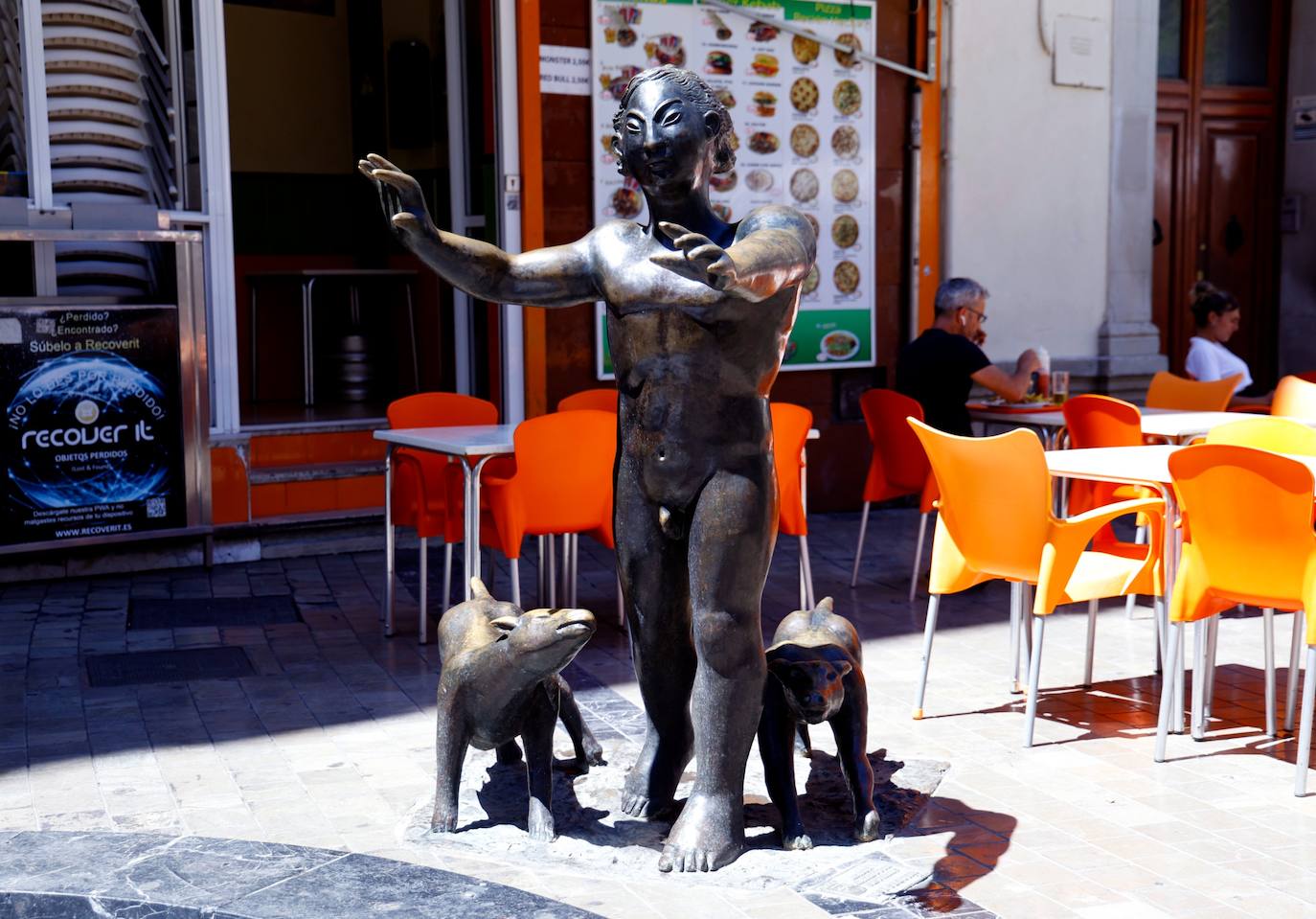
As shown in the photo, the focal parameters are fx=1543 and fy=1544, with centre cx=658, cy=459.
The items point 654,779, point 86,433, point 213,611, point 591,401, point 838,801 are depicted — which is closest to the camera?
point 654,779

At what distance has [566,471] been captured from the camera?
Answer: 6172mm

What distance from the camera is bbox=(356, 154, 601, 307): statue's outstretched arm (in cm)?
355

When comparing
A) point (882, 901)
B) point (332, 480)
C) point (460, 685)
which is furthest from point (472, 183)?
point (882, 901)

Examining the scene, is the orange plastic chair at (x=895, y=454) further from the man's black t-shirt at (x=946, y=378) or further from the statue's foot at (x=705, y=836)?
the statue's foot at (x=705, y=836)

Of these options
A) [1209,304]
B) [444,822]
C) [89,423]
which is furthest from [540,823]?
[1209,304]

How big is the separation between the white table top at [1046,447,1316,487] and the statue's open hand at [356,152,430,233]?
8.26 feet

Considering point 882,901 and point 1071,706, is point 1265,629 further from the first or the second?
point 882,901

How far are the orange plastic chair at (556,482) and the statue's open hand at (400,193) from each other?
8.04 feet

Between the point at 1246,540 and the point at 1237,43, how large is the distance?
872 cm

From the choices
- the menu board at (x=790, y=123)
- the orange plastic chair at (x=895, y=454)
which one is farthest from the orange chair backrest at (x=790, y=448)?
the menu board at (x=790, y=123)

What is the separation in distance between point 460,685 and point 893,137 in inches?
283

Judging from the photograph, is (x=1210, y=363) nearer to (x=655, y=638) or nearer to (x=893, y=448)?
(x=893, y=448)

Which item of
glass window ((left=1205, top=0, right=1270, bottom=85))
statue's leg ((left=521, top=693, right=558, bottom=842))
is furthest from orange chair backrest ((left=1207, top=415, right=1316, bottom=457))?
glass window ((left=1205, top=0, right=1270, bottom=85))

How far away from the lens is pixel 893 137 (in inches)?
401
